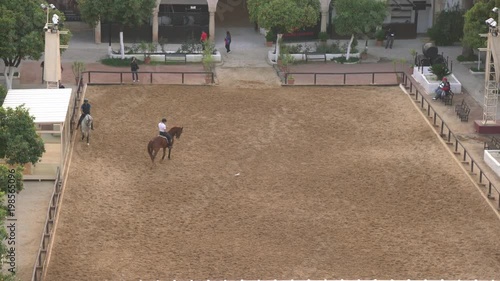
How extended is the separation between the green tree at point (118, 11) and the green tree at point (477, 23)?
53.0ft

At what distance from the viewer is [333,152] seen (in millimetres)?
48875

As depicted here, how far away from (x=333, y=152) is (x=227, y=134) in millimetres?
4827

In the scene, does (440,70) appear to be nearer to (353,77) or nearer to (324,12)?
(353,77)

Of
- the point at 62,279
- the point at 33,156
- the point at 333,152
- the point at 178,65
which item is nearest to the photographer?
the point at 62,279

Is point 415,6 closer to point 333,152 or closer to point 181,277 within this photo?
point 333,152

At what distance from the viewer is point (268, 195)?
4422cm

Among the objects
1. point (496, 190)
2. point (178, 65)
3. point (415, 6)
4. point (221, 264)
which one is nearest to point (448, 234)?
point (496, 190)

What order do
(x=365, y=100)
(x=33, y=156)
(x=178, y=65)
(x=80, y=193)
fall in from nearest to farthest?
(x=33, y=156)
(x=80, y=193)
(x=365, y=100)
(x=178, y=65)

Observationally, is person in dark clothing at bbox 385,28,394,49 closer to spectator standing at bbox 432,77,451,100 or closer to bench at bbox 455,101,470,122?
spectator standing at bbox 432,77,451,100

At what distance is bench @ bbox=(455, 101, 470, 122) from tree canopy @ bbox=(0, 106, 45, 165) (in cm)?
2164

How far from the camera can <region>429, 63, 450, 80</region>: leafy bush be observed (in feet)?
192

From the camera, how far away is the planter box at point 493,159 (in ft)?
154

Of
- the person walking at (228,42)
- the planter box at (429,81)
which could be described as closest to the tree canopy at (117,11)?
the person walking at (228,42)

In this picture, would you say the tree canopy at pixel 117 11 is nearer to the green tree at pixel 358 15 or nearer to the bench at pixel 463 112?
the green tree at pixel 358 15
